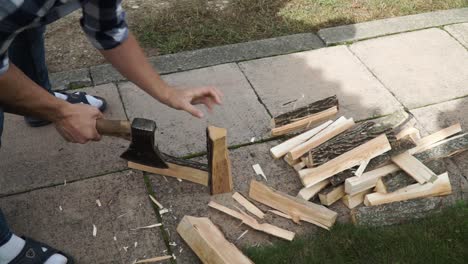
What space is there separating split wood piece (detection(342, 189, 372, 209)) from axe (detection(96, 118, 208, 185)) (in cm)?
83

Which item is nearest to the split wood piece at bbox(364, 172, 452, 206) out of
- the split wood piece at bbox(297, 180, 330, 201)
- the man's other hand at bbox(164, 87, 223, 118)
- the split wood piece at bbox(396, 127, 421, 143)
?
the split wood piece at bbox(297, 180, 330, 201)

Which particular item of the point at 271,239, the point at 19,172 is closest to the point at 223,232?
the point at 271,239

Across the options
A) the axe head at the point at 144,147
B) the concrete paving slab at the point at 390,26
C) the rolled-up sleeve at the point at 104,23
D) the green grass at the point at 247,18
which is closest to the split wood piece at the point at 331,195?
the axe head at the point at 144,147

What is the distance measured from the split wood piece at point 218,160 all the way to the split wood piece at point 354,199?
26.7 inches

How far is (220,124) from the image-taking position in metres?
3.59

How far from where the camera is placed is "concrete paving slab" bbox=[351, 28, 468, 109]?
3.90m

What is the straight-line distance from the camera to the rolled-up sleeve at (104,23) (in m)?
2.37

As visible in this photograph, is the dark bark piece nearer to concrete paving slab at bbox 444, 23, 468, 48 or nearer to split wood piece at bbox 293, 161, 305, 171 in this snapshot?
split wood piece at bbox 293, 161, 305, 171


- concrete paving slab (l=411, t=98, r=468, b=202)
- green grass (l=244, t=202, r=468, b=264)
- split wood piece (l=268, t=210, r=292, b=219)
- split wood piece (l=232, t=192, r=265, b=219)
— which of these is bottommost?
split wood piece (l=232, t=192, r=265, b=219)

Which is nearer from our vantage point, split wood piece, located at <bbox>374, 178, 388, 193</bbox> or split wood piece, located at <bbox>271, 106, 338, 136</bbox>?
split wood piece, located at <bbox>374, 178, 388, 193</bbox>

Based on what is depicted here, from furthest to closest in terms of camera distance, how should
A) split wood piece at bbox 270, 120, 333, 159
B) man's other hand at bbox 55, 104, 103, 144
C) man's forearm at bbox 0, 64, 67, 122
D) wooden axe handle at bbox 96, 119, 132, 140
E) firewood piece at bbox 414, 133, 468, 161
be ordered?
1. split wood piece at bbox 270, 120, 333, 159
2. firewood piece at bbox 414, 133, 468, 161
3. wooden axe handle at bbox 96, 119, 132, 140
4. man's other hand at bbox 55, 104, 103, 144
5. man's forearm at bbox 0, 64, 67, 122

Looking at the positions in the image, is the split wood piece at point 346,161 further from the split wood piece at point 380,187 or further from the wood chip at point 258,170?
the wood chip at point 258,170

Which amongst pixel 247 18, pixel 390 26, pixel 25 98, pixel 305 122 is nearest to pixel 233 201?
pixel 305 122

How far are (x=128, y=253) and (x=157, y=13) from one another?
117 inches
